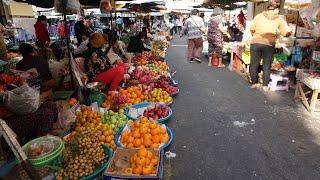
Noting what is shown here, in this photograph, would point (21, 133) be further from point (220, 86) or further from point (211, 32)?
point (211, 32)

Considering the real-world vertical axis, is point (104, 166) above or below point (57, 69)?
below

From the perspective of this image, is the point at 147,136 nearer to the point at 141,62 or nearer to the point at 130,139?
the point at 130,139

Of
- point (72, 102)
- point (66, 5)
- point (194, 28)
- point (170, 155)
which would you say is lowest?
point (170, 155)

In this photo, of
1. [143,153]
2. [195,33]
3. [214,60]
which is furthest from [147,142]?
[195,33]

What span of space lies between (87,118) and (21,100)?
1062mm

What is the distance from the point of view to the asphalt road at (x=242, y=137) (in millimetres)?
3277

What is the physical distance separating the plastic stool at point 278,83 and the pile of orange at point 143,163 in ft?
14.3

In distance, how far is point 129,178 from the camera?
2711 millimetres

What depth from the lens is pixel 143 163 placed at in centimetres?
290

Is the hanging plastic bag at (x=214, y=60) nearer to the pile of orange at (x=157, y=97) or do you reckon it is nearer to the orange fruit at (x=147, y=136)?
the pile of orange at (x=157, y=97)

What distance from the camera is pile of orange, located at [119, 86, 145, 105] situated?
520cm

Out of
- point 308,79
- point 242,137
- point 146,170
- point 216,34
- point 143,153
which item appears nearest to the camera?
point 146,170

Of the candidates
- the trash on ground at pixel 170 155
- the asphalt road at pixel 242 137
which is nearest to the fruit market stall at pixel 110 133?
the trash on ground at pixel 170 155

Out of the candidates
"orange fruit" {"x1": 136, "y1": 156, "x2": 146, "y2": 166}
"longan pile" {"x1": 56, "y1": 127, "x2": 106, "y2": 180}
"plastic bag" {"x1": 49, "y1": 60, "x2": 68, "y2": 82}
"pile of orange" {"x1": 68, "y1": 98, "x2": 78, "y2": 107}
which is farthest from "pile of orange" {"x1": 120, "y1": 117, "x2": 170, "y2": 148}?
"plastic bag" {"x1": 49, "y1": 60, "x2": 68, "y2": 82}
